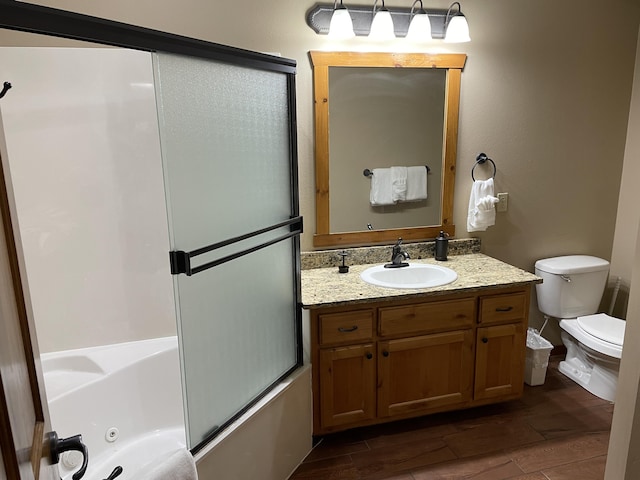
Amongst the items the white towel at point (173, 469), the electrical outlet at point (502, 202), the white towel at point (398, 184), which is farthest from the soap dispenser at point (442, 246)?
the white towel at point (173, 469)

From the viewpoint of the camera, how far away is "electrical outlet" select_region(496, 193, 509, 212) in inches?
114

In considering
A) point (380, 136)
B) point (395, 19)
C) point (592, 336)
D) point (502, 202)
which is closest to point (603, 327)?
point (592, 336)

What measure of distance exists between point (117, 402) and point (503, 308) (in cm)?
200

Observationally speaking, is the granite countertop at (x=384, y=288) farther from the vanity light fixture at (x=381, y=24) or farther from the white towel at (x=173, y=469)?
the vanity light fixture at (x=381, y=24)

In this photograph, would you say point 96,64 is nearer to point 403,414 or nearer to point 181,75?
point 181,75

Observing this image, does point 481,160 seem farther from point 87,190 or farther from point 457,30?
point 87,190

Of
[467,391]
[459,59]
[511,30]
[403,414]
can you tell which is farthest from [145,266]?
[511,30]

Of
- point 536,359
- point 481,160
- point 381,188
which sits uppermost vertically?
point 481,160

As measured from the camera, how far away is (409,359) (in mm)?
2381

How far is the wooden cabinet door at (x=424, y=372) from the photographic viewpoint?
92.9 inches

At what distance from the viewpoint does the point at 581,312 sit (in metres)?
2.98

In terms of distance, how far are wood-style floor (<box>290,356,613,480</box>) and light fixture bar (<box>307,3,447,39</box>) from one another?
2.14 m

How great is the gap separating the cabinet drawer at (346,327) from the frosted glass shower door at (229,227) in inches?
5.7

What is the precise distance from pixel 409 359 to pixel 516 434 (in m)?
0.73
